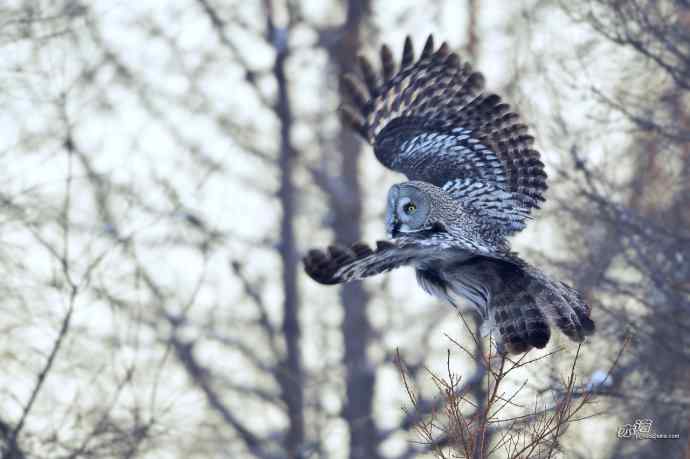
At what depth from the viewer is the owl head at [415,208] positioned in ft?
19.0

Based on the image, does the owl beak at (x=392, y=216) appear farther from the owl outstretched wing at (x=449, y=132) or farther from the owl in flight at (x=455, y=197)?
the owl outstretched wing at (x=449, y=132)

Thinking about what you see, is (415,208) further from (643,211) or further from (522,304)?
(643,211)

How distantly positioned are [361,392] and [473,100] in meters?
7.66

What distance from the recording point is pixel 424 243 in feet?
16.7

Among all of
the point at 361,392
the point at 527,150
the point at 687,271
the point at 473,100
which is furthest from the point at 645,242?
the point at 361,392

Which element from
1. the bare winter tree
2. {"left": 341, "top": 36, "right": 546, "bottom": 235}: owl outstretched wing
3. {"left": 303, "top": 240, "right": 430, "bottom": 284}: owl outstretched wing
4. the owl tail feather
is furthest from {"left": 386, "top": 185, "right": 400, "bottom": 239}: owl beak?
the bare winter tree

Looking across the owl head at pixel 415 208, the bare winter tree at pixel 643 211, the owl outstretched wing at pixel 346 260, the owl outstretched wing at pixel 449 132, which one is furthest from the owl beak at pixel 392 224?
the bare winter tree at pixel 643 211

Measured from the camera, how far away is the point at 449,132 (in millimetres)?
6891

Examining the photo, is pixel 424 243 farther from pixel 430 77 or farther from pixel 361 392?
pixel 361 392

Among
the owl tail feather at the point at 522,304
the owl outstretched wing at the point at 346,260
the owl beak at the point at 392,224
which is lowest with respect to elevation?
the owl outstretched wing at the point at 346,260

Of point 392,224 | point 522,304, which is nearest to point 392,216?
point 392,224

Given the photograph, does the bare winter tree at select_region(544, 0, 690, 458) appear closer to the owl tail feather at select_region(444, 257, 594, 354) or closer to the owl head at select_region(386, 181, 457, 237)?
the owl tail feather at select_region(444, 257, 594, 354)

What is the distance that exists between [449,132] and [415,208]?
1.13 m

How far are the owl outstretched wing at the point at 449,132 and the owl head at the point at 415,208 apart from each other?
0.51m
